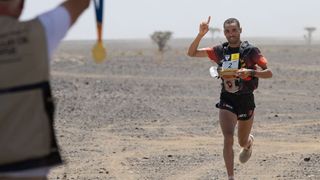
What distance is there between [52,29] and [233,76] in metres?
4.12

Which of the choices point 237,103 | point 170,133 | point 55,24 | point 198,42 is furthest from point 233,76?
point 170,133

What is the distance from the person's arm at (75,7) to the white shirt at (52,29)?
43 mm

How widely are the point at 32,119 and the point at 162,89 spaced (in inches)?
707

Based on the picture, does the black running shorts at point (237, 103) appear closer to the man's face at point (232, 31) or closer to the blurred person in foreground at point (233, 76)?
the blurred person in foreground at point (233, 76)

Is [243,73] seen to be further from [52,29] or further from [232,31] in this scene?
[52,29]

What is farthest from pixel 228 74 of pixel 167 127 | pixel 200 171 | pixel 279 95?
pixel 279 95

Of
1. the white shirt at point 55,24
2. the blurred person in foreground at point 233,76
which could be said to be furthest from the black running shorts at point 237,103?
the white shirt at point 55,24

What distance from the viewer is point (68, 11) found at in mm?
3141

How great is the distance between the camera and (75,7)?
3.19 m

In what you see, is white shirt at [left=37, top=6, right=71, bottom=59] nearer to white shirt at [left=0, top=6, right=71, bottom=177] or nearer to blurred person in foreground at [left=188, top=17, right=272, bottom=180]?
white shirt at [left=0, top=6, right=71, bottom=177]

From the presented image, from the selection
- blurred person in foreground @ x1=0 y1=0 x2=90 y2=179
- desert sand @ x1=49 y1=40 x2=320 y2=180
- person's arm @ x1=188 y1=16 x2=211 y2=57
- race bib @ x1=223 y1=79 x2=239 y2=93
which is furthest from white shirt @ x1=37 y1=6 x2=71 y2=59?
race bib @ x1=223 y1=79 x2=239 y2=93

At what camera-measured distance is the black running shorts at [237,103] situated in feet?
23.4

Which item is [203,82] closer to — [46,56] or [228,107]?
[228,107]

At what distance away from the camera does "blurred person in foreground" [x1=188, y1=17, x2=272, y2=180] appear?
6.95 meters
